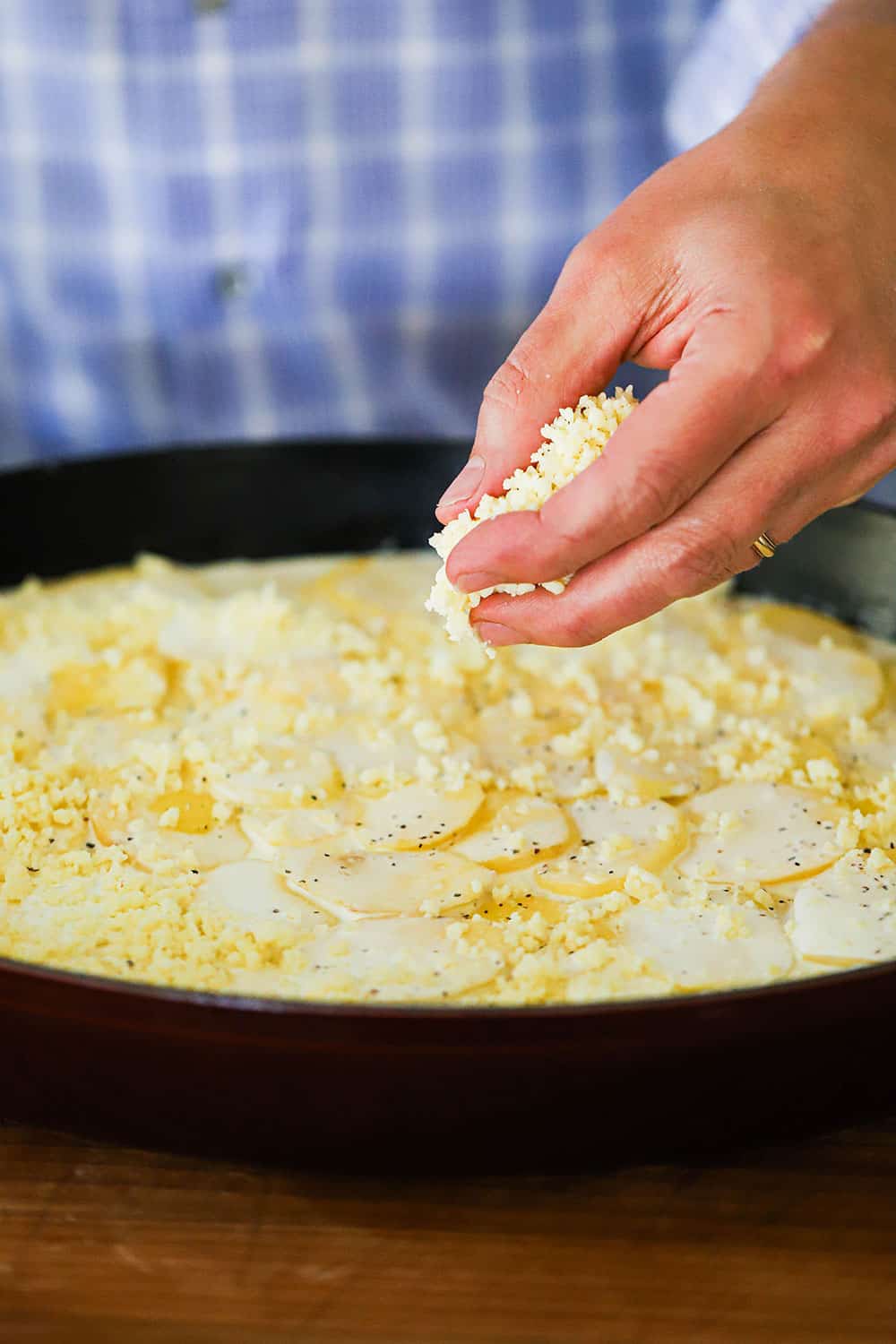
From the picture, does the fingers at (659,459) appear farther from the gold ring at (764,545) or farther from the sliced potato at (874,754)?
the sliced potato at (874,754)

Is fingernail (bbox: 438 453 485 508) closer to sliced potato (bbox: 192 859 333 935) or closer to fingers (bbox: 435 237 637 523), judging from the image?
fingers (bbox: 435 237 637 523)

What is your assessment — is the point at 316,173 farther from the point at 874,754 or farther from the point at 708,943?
the point at 708,943

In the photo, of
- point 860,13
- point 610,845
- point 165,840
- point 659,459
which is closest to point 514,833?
point 610,845

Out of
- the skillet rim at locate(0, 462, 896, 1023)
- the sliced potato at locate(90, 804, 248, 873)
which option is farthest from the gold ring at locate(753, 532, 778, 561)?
the sliced potato at locate(90, 804, 248, 873)

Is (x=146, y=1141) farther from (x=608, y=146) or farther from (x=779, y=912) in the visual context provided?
(x=608, y=146)

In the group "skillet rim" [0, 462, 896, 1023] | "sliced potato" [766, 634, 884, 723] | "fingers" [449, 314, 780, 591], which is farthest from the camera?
"sliced potato" [766, 634, 884, 723]

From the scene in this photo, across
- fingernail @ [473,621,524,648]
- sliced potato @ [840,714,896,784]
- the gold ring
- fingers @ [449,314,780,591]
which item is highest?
fingers @ [449,314,780,591]

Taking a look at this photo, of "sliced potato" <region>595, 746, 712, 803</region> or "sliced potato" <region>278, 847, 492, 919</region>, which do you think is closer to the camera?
"sliced potato" <region>278, 847, 492, 919</region>
